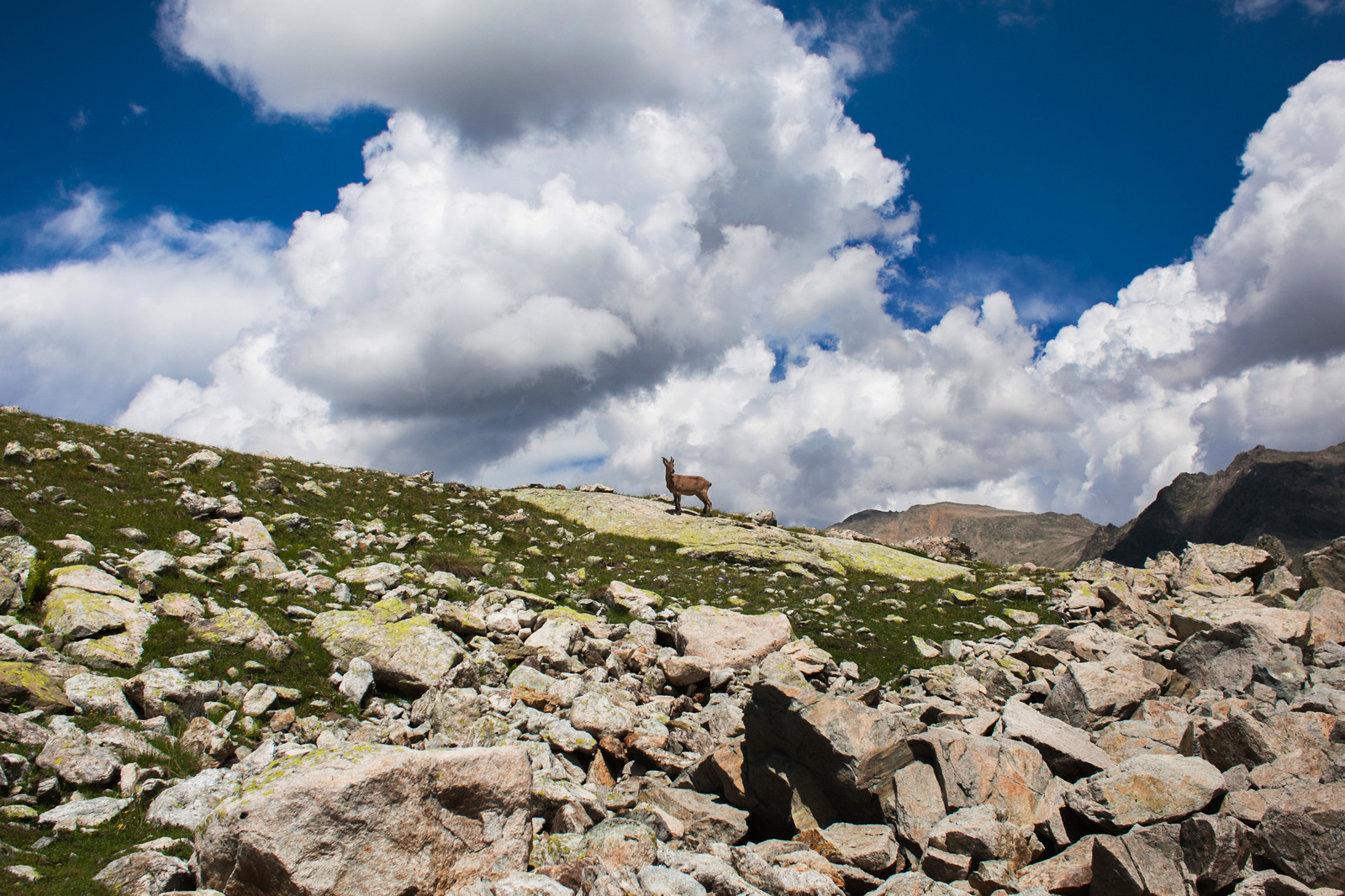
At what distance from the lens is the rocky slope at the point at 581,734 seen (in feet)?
26.0

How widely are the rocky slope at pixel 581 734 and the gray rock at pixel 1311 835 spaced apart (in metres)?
0.03

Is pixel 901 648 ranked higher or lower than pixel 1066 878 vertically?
higher

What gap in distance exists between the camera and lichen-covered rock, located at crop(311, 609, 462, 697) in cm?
1376

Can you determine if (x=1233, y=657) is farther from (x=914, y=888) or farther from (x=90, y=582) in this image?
(x=90, y=582)

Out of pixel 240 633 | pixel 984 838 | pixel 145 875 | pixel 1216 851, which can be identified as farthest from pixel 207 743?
pixel 1216 851

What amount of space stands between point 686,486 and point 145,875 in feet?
116

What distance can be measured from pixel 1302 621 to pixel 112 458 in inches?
1500

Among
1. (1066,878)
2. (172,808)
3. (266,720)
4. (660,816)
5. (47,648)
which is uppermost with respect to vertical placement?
(47,648)

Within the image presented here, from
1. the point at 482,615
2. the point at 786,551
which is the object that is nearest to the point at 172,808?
the point at 482,615

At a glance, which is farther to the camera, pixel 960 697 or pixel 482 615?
pixel 482 615

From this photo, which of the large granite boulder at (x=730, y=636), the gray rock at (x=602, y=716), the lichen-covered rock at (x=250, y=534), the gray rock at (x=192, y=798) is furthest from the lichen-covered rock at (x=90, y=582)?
the large granite boulder at (x=730, y=636)

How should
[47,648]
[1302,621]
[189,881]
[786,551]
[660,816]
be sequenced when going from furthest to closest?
1. [786,551]
2. [1302,621]
3. [47,648]
4. [660,816]
5. [189,881]

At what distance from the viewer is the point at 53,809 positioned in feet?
26.9

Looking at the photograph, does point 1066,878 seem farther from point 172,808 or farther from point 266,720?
point 266,720
